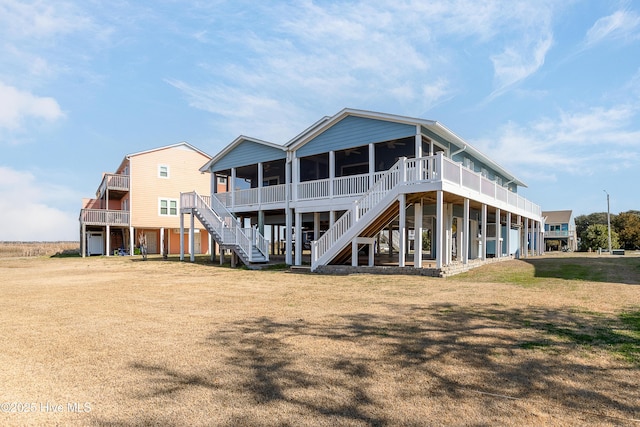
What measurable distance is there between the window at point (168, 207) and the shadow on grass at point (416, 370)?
29933 millimetres

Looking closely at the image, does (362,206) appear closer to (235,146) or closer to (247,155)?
(247,155)

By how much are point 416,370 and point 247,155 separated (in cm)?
1924

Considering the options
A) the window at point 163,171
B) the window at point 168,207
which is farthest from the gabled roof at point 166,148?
the window at point 168,207

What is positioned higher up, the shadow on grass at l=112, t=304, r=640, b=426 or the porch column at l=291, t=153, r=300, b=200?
the porch column at l=291, t=153, r=300, b=200

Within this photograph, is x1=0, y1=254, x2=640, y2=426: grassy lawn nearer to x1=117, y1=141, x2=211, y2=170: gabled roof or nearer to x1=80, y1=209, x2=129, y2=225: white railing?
x1=80, y1=209, x2=129, y2=225: white railing

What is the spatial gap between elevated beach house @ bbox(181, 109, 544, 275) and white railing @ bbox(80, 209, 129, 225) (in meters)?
11.5

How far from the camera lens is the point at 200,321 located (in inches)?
262

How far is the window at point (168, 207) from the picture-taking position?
33344mm

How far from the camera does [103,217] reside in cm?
3042

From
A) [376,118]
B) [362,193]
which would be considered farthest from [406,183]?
[376,118]

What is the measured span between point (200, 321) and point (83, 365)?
7.57 ft

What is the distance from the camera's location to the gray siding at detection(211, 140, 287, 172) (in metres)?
20.7

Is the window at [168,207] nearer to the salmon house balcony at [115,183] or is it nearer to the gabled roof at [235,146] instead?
the salmon house balcony at [115,183]

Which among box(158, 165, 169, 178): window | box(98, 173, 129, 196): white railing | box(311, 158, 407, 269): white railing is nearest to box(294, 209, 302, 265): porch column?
box(311, 158, 407, 269): white railing
